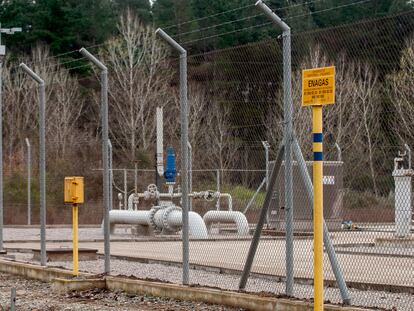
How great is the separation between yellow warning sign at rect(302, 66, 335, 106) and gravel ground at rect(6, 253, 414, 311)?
8.96 feet

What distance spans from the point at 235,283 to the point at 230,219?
5005mm

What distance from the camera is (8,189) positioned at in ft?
118

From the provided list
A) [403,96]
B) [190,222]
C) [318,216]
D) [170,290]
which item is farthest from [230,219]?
[318,216]

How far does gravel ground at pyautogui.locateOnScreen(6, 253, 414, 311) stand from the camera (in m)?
11.1

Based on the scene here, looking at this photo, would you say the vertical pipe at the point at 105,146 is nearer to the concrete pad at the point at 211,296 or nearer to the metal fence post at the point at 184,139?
the concrete pad at the point at 211,296

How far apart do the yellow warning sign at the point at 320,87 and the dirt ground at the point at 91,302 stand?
3.25 meters

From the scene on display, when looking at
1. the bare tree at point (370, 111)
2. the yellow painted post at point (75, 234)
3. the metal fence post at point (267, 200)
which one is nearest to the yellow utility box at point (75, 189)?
the yellow painted post at point (75, 234)

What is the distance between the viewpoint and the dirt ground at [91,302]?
456 inches

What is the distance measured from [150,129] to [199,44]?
21.0m

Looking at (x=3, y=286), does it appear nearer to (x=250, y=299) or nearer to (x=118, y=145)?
(x=250, y=299)

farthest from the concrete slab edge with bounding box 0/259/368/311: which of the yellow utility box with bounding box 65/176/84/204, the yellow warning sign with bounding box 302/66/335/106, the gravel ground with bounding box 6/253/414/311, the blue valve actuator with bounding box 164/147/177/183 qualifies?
the blue valve actuator with bounding box 164/147/177/183

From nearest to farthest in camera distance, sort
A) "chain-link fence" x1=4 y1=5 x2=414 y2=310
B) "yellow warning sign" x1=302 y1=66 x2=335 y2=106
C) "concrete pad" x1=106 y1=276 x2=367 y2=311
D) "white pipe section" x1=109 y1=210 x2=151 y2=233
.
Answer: "yellow warning sign" x1=302 y1=66 x2=335 y2=106, "chain-link fence" x1=4 y1=5 x2=414 y2=310, "concrete pad" x1=106 y1=276 x2=367 y2=311, "white pipe section" x1=109 y1=210 x2=151 y2=233

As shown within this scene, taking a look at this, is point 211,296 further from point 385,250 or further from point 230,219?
point 230,219

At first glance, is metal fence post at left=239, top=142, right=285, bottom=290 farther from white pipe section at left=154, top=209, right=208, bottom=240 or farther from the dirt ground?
white pipe section at left=154, top=209, right=208, bottom=240
